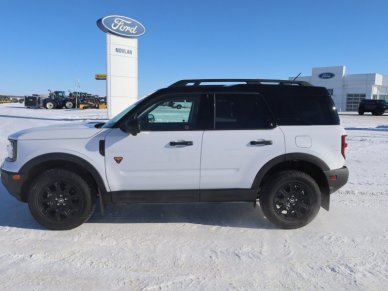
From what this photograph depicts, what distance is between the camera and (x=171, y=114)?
175 inches

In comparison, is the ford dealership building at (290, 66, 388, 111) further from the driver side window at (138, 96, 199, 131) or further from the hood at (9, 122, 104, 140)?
the hood at (9, 122, 104, 140)

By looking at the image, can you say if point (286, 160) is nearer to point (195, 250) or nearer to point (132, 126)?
point (195, 250)

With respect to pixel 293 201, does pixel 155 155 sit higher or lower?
higher

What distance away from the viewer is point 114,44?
19.6 metres

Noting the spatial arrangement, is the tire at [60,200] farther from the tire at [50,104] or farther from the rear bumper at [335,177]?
the tire at [50,104]

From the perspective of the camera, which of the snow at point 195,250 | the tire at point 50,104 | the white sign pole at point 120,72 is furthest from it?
the tire at point 50,104

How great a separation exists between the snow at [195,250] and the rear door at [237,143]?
0.67 metres

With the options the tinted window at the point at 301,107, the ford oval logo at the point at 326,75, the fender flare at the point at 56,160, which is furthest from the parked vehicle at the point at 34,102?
the ford oval logo at the point at 326,75

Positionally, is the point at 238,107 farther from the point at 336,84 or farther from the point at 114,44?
the point at 336,84

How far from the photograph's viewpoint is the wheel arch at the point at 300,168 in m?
4.43

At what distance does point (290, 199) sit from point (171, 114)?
1.87 metres

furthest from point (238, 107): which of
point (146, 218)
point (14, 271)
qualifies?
point (14, 271)

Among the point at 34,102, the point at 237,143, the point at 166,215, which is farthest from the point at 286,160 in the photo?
the point at 34,102

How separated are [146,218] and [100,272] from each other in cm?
152
